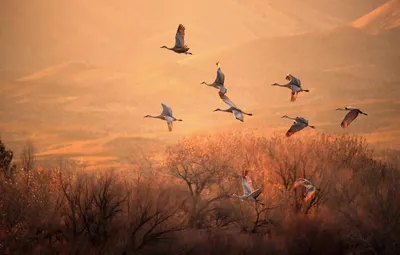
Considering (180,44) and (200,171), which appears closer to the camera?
(180,44)

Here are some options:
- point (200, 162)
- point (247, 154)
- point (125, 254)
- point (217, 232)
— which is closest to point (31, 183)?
point (125, 254)

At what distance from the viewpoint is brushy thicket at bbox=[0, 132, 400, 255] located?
3541 cm

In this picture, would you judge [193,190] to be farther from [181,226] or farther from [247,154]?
[181,226]

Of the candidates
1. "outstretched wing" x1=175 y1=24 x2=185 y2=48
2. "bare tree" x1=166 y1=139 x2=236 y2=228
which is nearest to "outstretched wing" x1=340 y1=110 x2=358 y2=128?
"outstretched wing" x1=175 y1=24 x2=185 y2=48

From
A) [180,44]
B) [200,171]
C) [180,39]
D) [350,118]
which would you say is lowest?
[200,171]

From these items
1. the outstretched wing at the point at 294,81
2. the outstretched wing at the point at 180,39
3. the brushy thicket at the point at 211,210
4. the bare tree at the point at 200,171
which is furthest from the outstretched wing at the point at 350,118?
the bare tree at the point at 200,171

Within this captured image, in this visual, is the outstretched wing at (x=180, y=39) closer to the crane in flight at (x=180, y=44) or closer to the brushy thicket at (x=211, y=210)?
the crane in flight at (x=180, y=44)

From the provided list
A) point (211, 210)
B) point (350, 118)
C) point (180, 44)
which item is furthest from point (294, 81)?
point (211, 210)

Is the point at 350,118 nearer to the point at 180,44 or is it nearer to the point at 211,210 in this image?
the point at 180,44

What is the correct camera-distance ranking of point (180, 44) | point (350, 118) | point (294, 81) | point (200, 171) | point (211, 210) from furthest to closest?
point (200, 171), point (211, 210), point (294, 81), point (350, 118), point (180, 44)

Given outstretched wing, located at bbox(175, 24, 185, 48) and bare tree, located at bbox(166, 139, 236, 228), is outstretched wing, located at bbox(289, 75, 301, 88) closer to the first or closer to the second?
outstretched wing, located at bbox(175, 24, 185, 48)

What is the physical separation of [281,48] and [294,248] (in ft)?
537

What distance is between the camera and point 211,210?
4431 cm

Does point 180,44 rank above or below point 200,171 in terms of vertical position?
above
